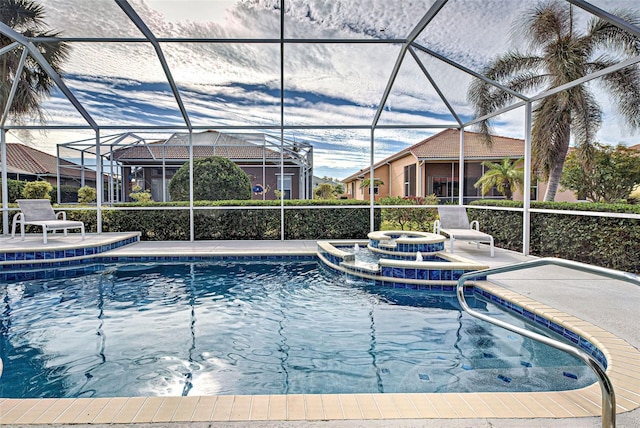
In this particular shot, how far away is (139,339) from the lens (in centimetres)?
391

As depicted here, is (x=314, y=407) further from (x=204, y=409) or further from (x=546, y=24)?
(x=546, y=24)

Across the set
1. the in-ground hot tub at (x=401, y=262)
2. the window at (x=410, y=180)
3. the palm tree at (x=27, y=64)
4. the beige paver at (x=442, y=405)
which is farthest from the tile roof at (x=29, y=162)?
the beige paver at (x=442, y=405)

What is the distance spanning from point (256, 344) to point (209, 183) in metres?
9.07

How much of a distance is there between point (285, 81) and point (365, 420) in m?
7.83

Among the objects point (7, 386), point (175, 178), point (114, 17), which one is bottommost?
point (7, 386)

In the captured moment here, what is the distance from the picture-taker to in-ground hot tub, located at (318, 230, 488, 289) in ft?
19.2

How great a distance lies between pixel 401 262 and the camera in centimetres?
605

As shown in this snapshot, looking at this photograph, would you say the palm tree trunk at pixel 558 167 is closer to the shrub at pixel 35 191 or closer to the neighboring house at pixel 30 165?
the shrub at pixel 35 191

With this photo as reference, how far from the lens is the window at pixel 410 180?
2078cm

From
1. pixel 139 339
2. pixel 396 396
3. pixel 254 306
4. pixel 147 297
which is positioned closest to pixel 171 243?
pixel 147 297

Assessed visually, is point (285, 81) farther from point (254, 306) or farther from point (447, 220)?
point (254, 306)

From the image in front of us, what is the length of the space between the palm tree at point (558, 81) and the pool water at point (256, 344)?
20.3 ft

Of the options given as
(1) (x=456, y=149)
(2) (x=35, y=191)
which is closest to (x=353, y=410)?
(2) (x=35, y=191)

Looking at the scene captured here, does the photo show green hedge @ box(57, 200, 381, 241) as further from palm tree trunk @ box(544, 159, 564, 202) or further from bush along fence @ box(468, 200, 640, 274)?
palm tree trunk @ box(544, 159, 564, 202)
